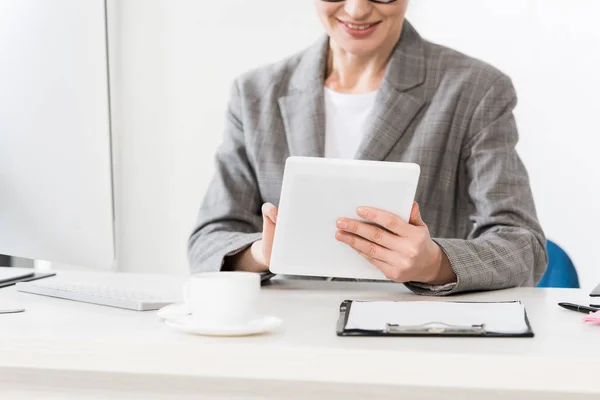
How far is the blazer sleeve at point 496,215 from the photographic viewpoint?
1.37 meters

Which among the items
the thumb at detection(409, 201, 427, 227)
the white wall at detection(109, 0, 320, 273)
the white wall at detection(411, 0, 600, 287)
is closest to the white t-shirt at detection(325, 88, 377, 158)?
the thumb at detection(409, 201, 427, 227)

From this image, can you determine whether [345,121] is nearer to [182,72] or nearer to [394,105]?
[394,105]

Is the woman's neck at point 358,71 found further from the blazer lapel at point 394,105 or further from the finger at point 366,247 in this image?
the finger at point 366,247

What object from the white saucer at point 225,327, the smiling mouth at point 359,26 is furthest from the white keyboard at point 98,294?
the smiling mouth at point 359,26

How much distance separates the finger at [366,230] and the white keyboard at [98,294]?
27 cm

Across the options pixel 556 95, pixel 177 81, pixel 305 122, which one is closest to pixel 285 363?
pixel 305 122

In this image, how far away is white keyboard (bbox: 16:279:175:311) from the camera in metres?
1.13

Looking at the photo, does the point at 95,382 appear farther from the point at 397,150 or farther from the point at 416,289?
the point at 397,150

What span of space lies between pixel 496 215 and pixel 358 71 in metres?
0.48

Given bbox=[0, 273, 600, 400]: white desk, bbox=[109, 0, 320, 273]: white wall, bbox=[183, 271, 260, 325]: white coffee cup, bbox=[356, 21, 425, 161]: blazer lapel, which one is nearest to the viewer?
bbox=[0, 273, 600, 400]: white desk

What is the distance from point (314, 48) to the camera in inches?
73.1

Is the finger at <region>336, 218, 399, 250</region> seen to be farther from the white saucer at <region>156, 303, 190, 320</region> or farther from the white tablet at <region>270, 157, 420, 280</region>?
the white saucer at <region>156, 303, 190, 320</region>

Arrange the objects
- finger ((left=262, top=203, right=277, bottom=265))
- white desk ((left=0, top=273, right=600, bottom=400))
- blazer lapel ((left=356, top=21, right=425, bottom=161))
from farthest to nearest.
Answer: blazer lapel ((left=356, top=21, right=425, bottom=161)) < finger ((left=262, top=203, right=277, bottom=265)) < white desk ((left=0, top=273, right=600, bottom=400))

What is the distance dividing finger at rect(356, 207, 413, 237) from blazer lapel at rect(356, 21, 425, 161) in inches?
18.5
